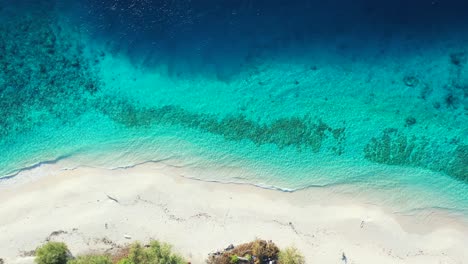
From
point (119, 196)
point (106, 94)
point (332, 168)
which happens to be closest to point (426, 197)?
point (332, 168)

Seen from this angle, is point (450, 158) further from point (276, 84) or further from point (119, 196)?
point (119, 196)

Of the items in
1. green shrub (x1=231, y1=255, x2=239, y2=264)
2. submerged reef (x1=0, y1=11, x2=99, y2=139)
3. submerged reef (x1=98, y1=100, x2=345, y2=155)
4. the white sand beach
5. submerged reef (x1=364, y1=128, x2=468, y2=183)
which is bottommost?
green shrub (x1=231, y1=255, x2=239, y2=264)

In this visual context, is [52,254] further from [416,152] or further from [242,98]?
[416,152]

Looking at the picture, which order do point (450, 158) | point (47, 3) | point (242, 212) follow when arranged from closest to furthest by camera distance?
point (242, 212) → point (450, 158) → point (47, 3)

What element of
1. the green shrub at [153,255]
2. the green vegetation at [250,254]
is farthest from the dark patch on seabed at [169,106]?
the green shrub at [153,255]

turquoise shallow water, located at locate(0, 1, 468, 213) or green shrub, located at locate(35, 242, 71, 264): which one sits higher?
turquoise shallow water, located at locate(0, 1, 468, 213)

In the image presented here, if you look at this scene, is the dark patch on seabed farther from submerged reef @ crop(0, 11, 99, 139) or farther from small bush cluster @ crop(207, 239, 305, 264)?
small bush cluster @ crop(207, 239, 305, 264)

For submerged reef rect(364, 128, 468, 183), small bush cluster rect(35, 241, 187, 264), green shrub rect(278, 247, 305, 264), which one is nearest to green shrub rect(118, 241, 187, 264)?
small bush cluster rect(35, 241, 187, 264)
